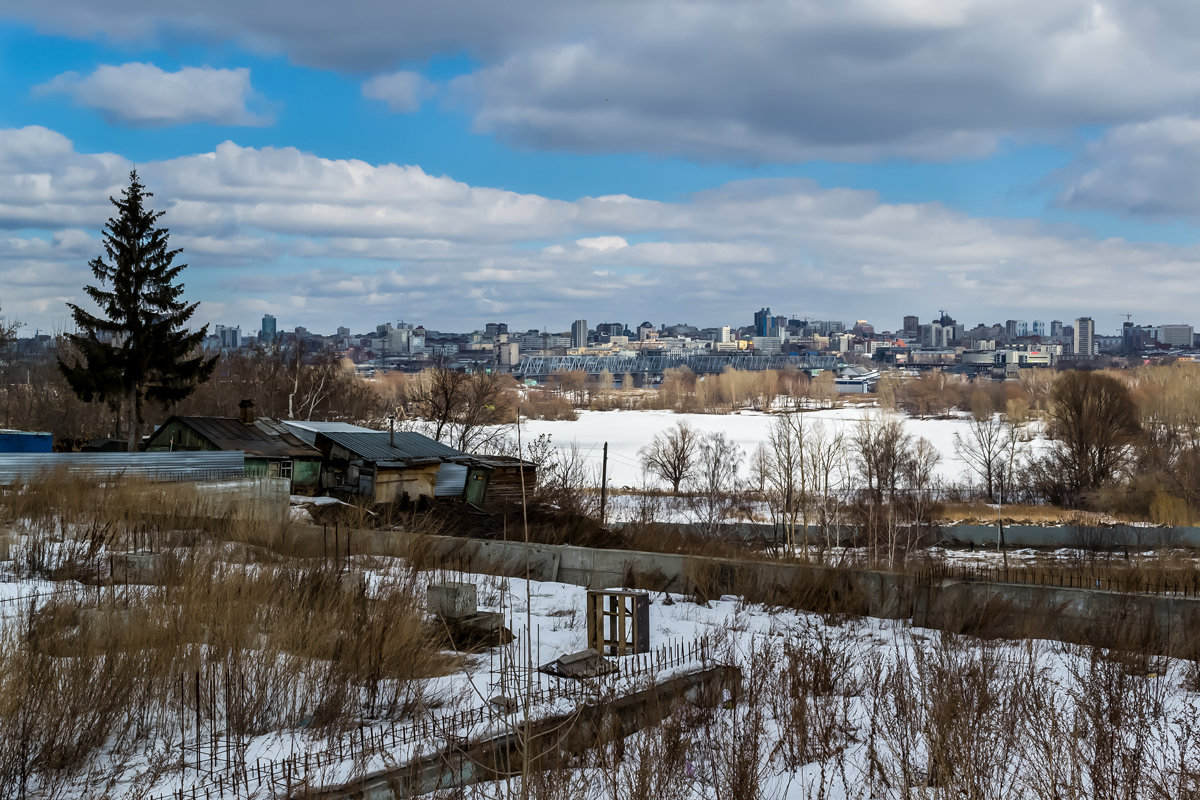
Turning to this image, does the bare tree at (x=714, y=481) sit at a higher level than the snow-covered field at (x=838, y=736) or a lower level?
lower

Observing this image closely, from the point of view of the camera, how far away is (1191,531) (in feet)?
122

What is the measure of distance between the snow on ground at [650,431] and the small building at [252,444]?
25.2m

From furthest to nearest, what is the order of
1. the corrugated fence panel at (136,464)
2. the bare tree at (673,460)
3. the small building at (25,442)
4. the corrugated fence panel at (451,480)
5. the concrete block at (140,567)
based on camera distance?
the bare tree at (673,460), the corrugated fence panel at (451,480), the small building at (25,442), the corrugated fence panel at (136,464), the concrete block at (140,567)

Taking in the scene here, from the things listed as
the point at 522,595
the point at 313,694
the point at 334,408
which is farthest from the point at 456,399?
the point at 313,694

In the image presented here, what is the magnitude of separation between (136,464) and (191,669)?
16129mm

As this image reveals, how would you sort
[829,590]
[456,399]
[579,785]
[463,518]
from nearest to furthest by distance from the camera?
1. [579,785]
2. [829,590]
3. [463,518]
4. [456,399]

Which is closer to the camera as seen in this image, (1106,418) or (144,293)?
(144,293)

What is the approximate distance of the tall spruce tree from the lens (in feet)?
118

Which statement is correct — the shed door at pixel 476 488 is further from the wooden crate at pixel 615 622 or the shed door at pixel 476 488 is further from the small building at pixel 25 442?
the wooden crate at pixel 615 622

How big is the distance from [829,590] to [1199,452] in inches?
1794

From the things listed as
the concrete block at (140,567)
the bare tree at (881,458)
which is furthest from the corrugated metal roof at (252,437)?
the bare tree at (881,458)

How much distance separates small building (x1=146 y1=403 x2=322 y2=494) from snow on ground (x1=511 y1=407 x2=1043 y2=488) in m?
25.2

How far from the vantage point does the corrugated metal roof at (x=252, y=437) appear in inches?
1072

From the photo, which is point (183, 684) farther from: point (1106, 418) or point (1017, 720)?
point (1106, 418)
